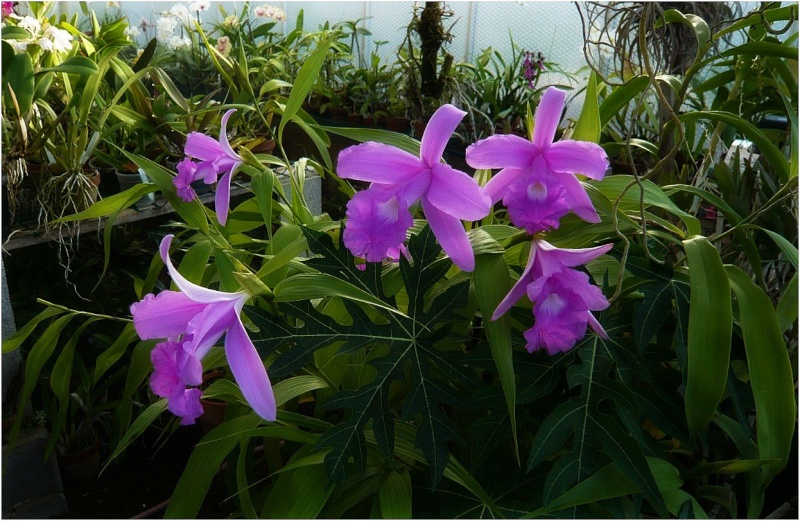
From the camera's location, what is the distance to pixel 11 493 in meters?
1.24

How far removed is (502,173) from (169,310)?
0.30 m

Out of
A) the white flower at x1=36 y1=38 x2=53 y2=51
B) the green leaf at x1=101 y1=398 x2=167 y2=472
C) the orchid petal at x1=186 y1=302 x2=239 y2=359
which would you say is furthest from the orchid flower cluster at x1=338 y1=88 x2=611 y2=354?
the white flower at x1=36 y1=38 x2=53 y2=51

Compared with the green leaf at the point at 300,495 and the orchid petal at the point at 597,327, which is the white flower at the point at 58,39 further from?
the orchid petal at the point at 597,327

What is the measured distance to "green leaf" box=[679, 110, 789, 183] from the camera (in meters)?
0.64

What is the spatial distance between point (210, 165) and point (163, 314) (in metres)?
0.22

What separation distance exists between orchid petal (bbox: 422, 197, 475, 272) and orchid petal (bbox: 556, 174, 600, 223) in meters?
0.09

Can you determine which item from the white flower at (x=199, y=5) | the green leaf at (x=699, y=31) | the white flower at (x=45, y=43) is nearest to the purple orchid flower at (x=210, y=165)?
the green leaf at (x=699, y=31)

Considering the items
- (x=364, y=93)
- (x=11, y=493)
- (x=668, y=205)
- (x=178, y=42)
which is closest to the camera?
(x=668, y=205)

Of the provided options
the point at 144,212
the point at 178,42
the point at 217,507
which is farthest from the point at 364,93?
the point at 217,507

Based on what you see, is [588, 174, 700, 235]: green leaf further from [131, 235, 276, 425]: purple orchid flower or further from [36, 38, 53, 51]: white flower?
[36, 38, 53, 51]: white flower

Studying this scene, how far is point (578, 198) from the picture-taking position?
549 mm

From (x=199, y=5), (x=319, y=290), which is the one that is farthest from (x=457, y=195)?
(x=199, y=5)

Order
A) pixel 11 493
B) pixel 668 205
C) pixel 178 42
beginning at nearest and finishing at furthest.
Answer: pixel 668 205
pixel 11 493
pixel 178 42

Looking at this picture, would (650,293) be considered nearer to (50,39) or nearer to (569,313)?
(569,313)
